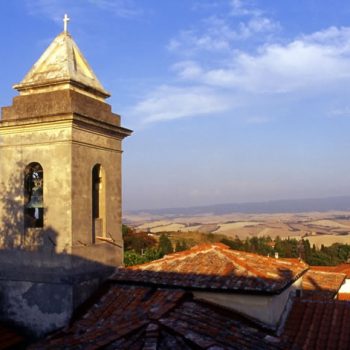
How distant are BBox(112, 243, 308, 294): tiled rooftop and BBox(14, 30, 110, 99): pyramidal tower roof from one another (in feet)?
12.4

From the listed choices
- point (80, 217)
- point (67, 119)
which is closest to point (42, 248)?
point (80, 217)

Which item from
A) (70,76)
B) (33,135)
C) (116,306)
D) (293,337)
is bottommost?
(293,337)

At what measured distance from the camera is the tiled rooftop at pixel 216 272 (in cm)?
843

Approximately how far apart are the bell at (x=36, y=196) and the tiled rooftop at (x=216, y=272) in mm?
2097

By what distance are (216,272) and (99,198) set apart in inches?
115

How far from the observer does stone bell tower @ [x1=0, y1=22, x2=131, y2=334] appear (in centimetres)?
885

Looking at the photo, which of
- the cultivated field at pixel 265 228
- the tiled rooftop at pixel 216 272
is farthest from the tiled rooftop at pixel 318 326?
the cultivated field at pixel 265 228

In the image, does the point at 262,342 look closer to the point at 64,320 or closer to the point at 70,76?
the point at 64,320

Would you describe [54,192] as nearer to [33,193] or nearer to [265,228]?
[33,193]

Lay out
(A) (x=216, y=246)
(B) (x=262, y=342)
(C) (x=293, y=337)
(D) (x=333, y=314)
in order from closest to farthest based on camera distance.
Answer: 1. (B) (x=262, y=342)
2. (C) (x=293, y=337)
3. (D) (x=333, y=314)
4. (A) (x=216, y=246)

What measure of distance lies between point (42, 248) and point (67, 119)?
2449 millimetres

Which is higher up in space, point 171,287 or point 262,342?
point 171,287

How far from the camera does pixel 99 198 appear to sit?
10.2 metres

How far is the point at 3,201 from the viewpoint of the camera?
31.7ft
